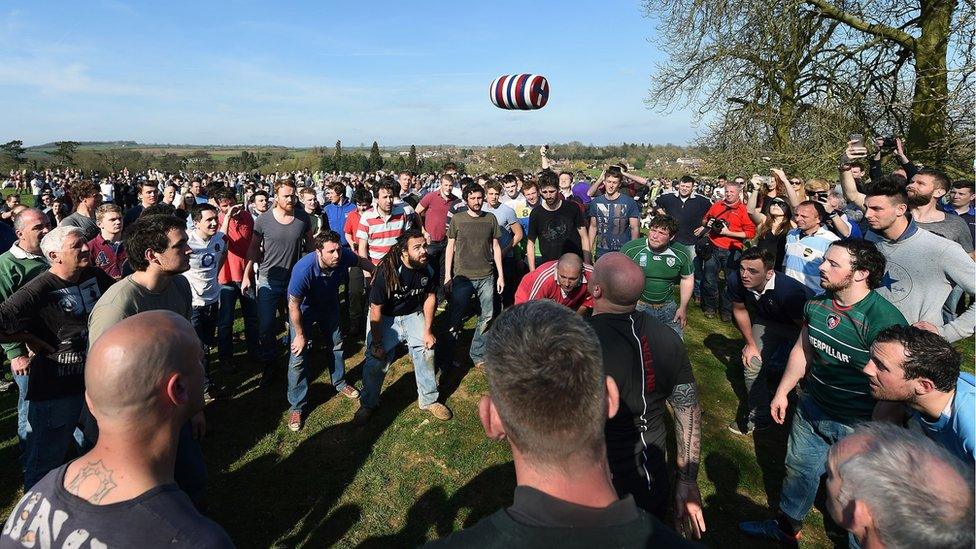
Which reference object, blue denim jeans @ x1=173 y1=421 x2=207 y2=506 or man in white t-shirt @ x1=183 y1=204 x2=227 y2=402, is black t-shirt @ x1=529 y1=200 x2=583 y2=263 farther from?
blue denim jeans @ x1=173 y1=421 x2=207 y2=506

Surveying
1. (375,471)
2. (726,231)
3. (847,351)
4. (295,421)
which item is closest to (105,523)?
(375,471)

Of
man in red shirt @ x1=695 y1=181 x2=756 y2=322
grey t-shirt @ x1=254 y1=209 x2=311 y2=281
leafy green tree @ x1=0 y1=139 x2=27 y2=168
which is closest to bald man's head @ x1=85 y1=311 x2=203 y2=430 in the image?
grey t-shirt @ x1=254 y1=209 x2=311 y2=281

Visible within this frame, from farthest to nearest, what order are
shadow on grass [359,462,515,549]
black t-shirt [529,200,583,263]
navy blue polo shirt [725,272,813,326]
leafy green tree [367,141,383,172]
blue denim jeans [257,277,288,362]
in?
leafy green tree [367,141,383,172] < black t-shirt [529,200,583,263] < blue denim jeans [257,277,288,362] < navy blue polo shirt [725,272,813,326] < shadow on grass [359,462,515,549]

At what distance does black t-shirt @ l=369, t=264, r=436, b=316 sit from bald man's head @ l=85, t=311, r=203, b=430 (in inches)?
107

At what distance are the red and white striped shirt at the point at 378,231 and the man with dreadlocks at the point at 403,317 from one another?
1.60 m

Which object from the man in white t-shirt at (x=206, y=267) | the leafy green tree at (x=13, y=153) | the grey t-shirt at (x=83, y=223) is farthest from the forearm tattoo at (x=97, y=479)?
the leafy green tree at (x=13, y=153)

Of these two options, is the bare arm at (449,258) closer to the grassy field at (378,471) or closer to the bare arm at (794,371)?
the grassy field at (378,471)

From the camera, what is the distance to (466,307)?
577 cm

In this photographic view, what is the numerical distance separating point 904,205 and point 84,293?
6089mm

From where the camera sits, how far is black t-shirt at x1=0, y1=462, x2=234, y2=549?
129cm

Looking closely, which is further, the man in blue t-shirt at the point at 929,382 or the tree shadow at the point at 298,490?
the tree shadow at the point at 298,490

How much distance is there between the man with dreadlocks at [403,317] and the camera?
437 centimetres

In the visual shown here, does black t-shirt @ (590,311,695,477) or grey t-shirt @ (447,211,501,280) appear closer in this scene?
black t-shirt @ (590,311,695,477)

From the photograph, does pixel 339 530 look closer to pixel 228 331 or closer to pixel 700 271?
pixel 228 331
